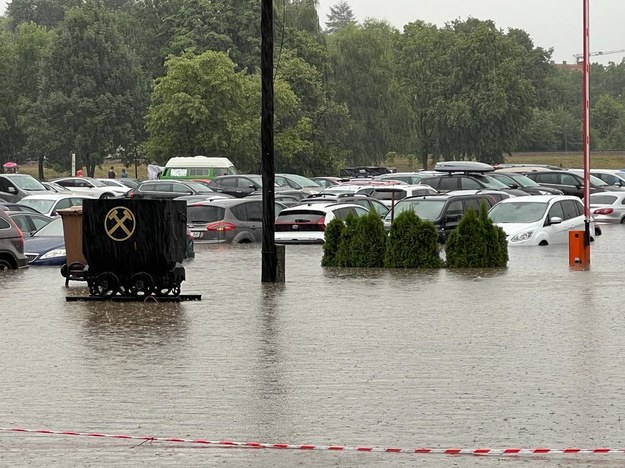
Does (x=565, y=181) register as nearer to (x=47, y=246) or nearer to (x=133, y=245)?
(x=47, y=246)

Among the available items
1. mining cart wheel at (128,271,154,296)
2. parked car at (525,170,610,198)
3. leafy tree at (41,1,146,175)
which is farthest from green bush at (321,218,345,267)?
leafy tree at (41,1,146,175)

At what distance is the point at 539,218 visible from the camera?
112 feet

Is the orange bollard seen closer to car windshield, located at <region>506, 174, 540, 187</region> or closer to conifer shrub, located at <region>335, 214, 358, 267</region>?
conifer shrub, located at <region>335, 214, 358, 267</region>

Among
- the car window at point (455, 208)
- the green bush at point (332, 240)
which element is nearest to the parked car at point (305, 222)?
the car window at point (455, 208)

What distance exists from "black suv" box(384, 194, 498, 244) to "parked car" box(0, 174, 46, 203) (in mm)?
17871

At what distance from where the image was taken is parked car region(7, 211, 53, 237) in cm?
3250

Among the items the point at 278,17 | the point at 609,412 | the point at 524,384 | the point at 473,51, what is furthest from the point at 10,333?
the point at 473,51

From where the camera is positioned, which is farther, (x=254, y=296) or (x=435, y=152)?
(x=435, y=152)

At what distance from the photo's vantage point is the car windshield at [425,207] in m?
35.1

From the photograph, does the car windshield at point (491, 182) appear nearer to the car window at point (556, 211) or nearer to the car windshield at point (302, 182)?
the car windshield at point (302, 182)

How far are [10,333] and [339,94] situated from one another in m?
76.3

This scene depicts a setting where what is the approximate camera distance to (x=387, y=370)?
14.0 meters

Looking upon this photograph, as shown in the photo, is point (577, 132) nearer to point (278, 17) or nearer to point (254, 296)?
point (278, 17)

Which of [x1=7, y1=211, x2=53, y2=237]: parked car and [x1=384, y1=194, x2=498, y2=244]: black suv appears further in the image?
[x1=384, y1=194, x2=498, y2=244]: black suv
